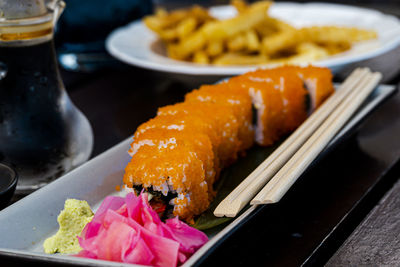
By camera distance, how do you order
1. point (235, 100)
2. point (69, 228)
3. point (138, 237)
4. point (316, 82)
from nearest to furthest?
point (138, 237)
point (69, 228)
point (235, 100)
point (316, 82)

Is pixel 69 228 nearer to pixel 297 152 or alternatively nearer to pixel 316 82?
pixel 297 152

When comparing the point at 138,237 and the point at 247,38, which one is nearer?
the point at 138,237

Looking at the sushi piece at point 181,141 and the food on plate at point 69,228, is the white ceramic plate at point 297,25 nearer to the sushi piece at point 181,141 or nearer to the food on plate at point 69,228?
the sushi piece at point 181,141

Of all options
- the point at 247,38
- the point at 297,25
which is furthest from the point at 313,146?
the point at 297,25

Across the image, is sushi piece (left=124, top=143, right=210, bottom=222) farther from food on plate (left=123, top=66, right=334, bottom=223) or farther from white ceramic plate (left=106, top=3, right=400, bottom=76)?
white ceramic plate (left=106, top=3, right=400, bottom=76)

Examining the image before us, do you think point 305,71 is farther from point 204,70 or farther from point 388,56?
point 388,56

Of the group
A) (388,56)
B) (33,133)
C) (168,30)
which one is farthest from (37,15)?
(388,56)
